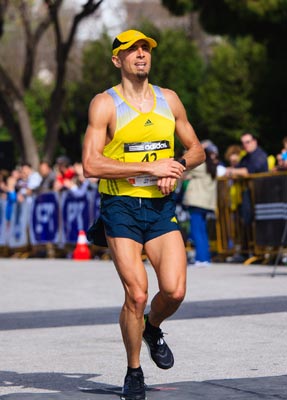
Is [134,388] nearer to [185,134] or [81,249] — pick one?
[185,134]

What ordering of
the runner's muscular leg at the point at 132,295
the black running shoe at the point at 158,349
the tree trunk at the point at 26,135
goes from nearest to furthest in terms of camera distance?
the runner's muscular leg at the point at 132,295 → the black running shoe at the point at 158,349 → the tree trunk at the point at 26,135

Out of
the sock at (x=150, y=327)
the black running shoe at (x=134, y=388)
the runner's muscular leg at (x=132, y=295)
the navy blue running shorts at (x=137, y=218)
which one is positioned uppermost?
the navy blue running shorts at (x=137, y=218)

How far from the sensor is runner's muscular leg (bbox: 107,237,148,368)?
6.74 metres

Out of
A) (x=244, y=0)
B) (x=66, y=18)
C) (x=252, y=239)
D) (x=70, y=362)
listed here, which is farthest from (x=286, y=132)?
(x=70, y=362)

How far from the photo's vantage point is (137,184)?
6.93 m

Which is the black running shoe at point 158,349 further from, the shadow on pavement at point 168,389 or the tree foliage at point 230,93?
the tree foliage at point 230,93

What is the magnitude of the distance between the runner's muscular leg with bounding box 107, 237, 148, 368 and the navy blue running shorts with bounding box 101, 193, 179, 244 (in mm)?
112

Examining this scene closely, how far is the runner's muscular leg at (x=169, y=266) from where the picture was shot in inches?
267

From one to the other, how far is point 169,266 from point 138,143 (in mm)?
679

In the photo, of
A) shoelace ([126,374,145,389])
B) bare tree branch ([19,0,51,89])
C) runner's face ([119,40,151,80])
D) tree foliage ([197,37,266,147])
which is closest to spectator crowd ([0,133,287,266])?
runner's face ([119,40,151,80])

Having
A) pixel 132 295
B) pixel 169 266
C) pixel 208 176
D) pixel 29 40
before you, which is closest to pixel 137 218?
pixel 169 266

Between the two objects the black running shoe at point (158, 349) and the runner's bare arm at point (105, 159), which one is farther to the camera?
the black running shoe at point (158, 349)

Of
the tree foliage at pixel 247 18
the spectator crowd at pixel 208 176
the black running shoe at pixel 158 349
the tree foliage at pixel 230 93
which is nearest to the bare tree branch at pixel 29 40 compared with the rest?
the tree foliage at pixel 247 18

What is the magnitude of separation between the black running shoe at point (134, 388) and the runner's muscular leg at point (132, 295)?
77 mm
